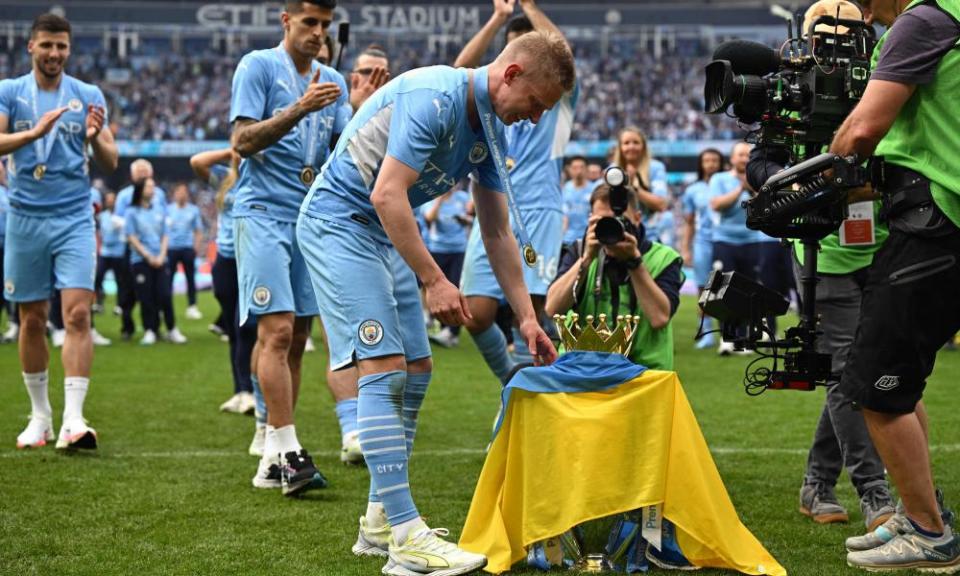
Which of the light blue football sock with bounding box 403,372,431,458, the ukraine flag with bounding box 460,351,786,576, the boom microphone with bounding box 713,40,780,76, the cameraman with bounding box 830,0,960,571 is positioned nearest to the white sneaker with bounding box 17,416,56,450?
the light blue football sock with bounding box 403,372,431,458

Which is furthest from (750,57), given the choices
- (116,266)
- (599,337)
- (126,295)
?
(116,266)

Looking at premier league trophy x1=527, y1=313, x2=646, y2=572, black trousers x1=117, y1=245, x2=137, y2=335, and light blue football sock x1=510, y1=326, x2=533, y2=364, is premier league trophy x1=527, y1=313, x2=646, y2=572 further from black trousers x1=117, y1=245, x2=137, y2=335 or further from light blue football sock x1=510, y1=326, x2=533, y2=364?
black trousers x1=117, y1=245, x2=137, y2=335

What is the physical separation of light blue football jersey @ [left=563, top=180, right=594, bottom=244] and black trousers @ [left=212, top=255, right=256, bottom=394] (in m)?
5.60

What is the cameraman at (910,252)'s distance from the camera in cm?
377

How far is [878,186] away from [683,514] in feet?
4.47

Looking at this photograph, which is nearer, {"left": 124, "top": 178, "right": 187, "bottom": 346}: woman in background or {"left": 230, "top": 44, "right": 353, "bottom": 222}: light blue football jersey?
{"left": 230, "top": 44, "right": 353, "bottom": 222}: light blue football jersey

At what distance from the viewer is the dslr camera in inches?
201

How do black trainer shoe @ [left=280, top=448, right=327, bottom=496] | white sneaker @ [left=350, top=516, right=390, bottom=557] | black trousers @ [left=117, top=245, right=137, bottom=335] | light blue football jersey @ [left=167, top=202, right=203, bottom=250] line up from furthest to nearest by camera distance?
light blue football jersey @ [left=167, top=202, right=203, bottom=250] → black trousers @ [left=117, top=245, right=137, bottom=335] → black trainer shoe @ [left=280, top=448, right=327, bottom=496] → white sneaker @ [left=350, top=516, right=390, bottom=557]

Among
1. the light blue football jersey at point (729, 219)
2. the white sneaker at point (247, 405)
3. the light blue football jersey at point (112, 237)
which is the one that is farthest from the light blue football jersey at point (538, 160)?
the light blue football jersey at point (112, 237)

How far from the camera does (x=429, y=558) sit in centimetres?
395

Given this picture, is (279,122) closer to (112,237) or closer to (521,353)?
(521,353)

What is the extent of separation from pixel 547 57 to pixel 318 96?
1.79 metres

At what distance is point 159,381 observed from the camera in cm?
1055

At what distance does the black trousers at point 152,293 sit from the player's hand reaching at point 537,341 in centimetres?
1176
